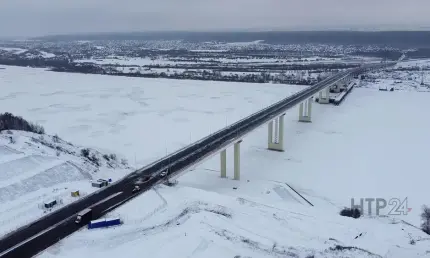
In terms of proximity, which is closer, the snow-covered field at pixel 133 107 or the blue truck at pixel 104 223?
the blue truck at pixel 104 223

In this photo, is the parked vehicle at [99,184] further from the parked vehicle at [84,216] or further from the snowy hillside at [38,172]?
the parked vehicle at [84,216]

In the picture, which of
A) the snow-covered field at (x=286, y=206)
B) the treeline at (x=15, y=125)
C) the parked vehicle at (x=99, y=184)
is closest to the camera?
the snow-covered field at (x=286, y=206)

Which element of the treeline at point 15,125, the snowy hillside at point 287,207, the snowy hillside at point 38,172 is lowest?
the snowy hillside at point 287,207

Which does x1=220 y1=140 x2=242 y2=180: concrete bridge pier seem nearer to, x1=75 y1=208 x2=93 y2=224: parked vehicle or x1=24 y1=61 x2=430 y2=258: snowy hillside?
x1=24 y1=61 x2=430 y2=258: snowy hillside

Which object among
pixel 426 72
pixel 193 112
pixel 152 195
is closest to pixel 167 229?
pixel 152 195

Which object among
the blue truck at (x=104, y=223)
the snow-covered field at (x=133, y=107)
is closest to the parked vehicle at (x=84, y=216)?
the blue truck at (x=104, y=223)
